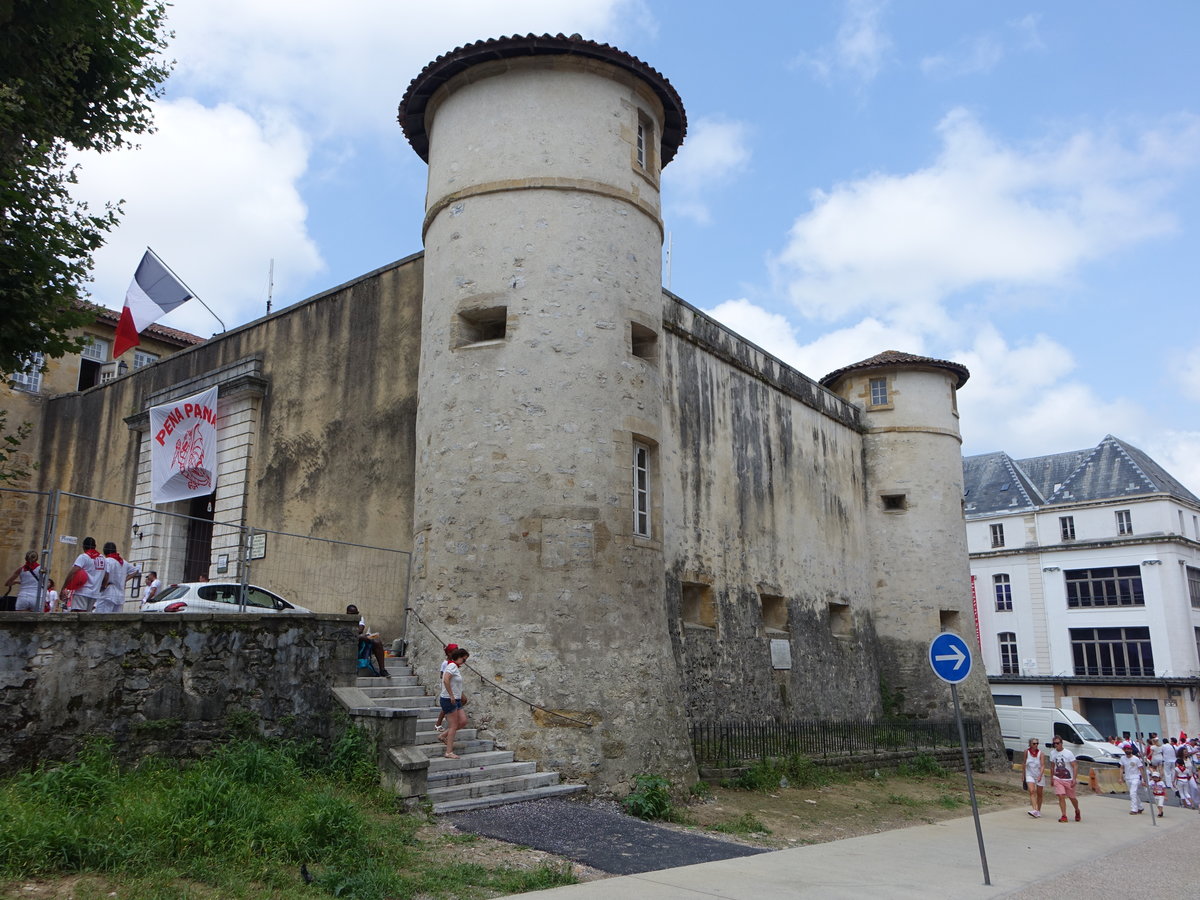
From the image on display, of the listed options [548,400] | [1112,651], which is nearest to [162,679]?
[548,400]

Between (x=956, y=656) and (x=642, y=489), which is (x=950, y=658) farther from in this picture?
(x=642, y=489)

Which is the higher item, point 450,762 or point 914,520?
point 914,520

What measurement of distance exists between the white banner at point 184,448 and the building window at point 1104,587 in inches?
1455

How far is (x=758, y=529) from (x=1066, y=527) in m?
29.5

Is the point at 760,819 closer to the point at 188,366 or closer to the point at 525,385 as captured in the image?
the point at 525,385

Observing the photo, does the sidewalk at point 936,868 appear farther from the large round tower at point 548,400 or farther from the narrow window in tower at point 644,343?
the narrow window in tower at point 644,343

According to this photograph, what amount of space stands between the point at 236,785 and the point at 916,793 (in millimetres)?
12095

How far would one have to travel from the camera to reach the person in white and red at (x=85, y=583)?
1167 cm

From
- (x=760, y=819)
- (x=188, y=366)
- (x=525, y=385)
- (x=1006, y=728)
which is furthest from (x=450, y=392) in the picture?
(x=1006, y=728)

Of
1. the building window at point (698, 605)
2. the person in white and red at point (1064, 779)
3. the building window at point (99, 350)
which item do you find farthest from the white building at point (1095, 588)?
the building window at point (99, 350)

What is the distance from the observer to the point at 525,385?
13258 millimetres

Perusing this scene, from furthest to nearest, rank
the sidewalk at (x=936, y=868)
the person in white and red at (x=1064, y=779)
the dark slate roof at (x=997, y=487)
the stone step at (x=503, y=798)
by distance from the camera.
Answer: the dark slate roof at (x=997, y=487) < the person in white and red at (x=1064, y=779) < the stone step at (x=503, y=798) < the sidewalk at (x=936, y=868)

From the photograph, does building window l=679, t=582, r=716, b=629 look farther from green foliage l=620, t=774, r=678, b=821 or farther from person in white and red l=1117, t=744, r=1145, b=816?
person in white and red l=1117, t=744, r=1145, b=816

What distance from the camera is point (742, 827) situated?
38.0 ft
